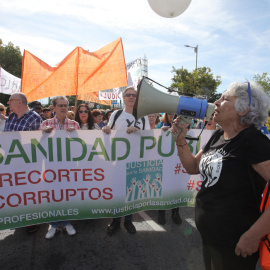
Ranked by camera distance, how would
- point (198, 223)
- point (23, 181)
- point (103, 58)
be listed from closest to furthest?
point (198, 223) < point (23, 181) < point (103, 58)

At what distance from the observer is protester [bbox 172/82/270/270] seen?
3.71 feet

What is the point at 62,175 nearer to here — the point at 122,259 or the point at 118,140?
the point at 118,140

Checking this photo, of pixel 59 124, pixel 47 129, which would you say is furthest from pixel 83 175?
pixel 59 124

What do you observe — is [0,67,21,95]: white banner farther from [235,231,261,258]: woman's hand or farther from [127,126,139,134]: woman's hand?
[235,231,261,258]: woman's hand

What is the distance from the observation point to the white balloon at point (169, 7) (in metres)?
4.07

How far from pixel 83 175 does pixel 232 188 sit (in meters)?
1.90

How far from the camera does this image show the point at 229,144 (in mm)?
1266

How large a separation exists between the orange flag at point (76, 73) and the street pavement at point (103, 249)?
261 centimetres

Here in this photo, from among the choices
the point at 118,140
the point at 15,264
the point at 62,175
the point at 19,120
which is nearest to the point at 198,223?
the point at 118,140

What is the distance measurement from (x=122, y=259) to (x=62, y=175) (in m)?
1.15

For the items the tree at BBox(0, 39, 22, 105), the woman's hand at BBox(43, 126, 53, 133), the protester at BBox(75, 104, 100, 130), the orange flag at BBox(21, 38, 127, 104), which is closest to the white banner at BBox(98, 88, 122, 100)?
the orange flag at BBox(21, 38, 127, 104)

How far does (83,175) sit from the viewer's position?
2.70 metres

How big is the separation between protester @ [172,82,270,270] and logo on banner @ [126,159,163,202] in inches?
59.4

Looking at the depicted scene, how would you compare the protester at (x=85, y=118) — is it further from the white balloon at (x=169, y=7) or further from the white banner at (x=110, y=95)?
the white banner at (x=110, y=95)
